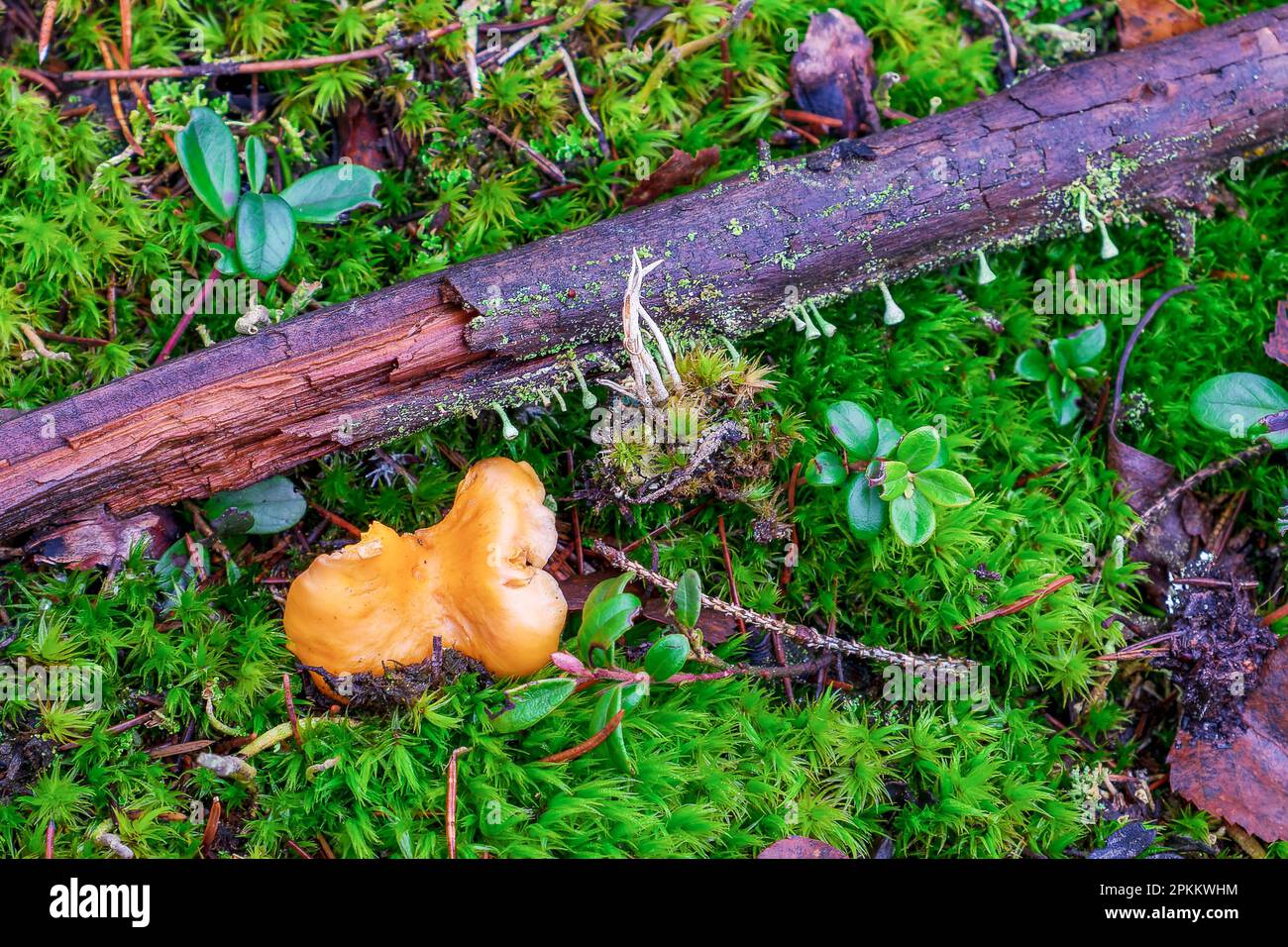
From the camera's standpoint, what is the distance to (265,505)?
383 cm

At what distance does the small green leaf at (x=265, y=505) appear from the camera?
3818 millimetres

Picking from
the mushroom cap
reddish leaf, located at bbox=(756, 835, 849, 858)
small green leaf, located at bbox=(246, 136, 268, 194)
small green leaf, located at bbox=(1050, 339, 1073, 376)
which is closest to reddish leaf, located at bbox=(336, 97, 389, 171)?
small green leaf, located at bbox=(246, 136, 268, 194)

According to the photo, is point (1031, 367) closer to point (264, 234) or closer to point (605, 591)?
point (605, 591)

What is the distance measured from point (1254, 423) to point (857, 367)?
1726 millimetres

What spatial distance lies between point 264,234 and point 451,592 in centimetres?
173

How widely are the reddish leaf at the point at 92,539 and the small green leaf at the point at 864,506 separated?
2.84m

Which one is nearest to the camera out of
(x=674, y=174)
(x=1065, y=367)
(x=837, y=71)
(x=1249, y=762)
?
(x=1249, y=762)

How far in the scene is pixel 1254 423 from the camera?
13.1ft

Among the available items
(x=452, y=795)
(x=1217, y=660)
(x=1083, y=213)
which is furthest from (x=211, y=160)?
(x=1217, y=660)

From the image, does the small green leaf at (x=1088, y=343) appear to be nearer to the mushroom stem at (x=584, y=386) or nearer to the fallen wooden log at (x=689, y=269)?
the fallen wooden log at (x=689, y=269)

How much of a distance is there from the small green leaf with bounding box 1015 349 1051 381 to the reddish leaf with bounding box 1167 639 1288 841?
1504mm

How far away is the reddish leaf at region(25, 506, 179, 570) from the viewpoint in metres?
3.68

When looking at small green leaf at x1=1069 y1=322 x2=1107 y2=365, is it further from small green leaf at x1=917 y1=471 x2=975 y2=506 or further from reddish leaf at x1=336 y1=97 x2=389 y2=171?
reddish leaf at x1=336 y1=97 x2=389 y2=171

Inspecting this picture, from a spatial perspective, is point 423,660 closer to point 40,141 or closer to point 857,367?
point 857,367
